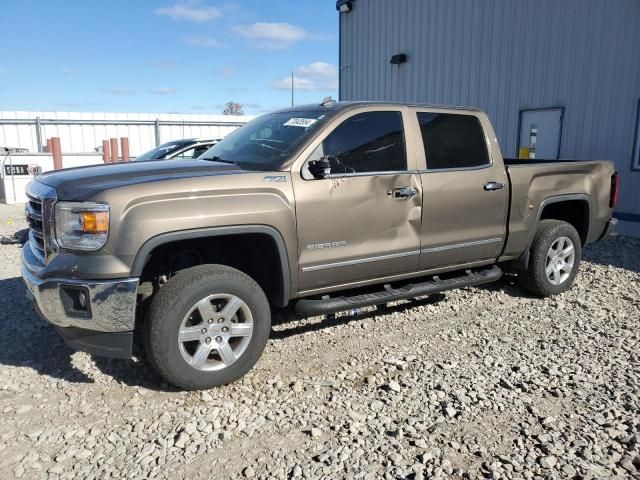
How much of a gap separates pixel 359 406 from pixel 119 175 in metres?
2.17

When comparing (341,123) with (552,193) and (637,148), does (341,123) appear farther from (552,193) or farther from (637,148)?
(637,148)

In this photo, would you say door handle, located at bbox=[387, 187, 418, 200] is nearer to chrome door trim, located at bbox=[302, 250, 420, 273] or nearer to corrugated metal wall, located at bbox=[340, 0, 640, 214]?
chrome door trim, located at bbox=[302, 250, 420, 273]

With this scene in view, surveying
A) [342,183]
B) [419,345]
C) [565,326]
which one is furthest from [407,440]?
[565,326]

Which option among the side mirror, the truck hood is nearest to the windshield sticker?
the side mirror

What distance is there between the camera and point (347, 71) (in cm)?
1588

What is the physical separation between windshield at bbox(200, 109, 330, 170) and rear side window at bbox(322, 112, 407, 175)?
0.65 ft

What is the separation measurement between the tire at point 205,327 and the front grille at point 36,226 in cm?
85

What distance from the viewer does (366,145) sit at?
13.6ft

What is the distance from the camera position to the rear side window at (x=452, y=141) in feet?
14.7

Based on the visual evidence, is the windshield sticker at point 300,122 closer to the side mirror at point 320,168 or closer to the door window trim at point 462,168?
the side mirror at point 320,168

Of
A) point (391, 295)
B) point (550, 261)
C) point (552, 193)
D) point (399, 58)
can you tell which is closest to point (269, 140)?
point (391, 295)

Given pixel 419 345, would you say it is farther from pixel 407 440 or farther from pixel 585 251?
pixel 585 251

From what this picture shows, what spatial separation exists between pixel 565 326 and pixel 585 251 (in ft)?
12.3

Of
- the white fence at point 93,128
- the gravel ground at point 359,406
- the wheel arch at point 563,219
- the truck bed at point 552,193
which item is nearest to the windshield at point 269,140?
the gravel ground at point 359,406
